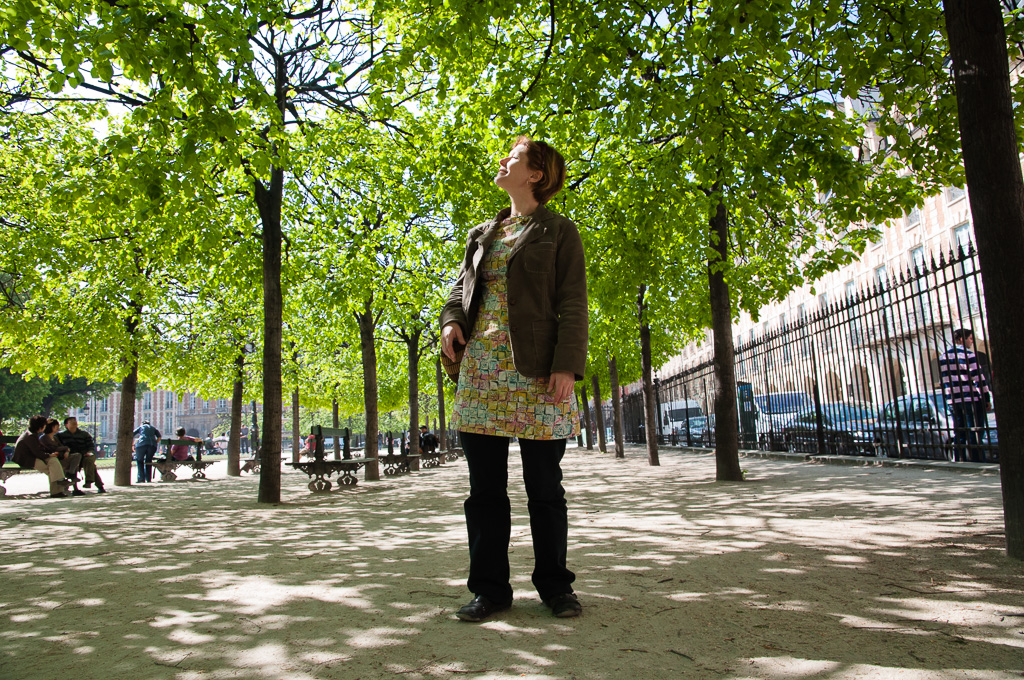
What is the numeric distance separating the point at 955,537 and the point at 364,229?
11.4 m

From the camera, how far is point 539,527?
9.91 ft

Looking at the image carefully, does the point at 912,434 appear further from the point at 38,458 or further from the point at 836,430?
the point at 38,458

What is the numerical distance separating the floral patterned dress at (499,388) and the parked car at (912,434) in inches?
333

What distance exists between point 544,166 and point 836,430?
37.3 ft

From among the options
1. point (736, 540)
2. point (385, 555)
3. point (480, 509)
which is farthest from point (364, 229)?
point (480, 509)

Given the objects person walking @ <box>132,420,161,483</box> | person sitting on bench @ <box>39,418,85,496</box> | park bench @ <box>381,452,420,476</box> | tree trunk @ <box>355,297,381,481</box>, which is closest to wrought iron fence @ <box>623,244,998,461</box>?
tree trunk @ <box>355,297,381,481</box>

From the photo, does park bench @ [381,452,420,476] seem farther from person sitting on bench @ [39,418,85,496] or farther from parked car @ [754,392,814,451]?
parked car @ [754,392,814,451]

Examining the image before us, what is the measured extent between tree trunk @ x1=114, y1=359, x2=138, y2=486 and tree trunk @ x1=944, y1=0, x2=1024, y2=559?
1644cm

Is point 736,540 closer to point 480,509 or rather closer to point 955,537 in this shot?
point 955,537

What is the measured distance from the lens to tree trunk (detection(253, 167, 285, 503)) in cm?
1022

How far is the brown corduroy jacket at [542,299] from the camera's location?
300 cm

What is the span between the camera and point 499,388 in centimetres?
306

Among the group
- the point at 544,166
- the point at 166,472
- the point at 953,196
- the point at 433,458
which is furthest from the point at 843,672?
the point at 953,196

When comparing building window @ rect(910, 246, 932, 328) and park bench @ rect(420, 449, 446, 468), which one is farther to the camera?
park bench @ rect(420, 449, 446, 468)
